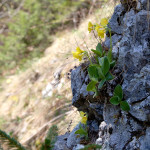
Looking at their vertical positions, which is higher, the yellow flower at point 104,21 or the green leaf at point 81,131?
the yellow flower at point 104,21

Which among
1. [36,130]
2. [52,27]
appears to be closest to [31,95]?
[36,130]

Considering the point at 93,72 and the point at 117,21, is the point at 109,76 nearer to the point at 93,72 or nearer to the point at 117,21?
the point at 93,72


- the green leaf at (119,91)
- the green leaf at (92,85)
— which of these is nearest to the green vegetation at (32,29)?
the green leaf at (92,85)

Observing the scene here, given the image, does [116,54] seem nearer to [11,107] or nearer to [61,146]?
[61,146]

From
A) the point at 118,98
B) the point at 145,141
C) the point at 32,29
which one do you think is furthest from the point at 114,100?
the point at 32,29

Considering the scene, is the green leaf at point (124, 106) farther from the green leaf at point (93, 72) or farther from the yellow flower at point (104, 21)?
the yellow flower at point (104, 21)

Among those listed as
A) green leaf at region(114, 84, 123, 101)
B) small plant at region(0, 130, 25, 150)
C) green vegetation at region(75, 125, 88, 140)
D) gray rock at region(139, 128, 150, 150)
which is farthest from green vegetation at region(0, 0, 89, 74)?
small plant at region(0, 130, 25, 150)
